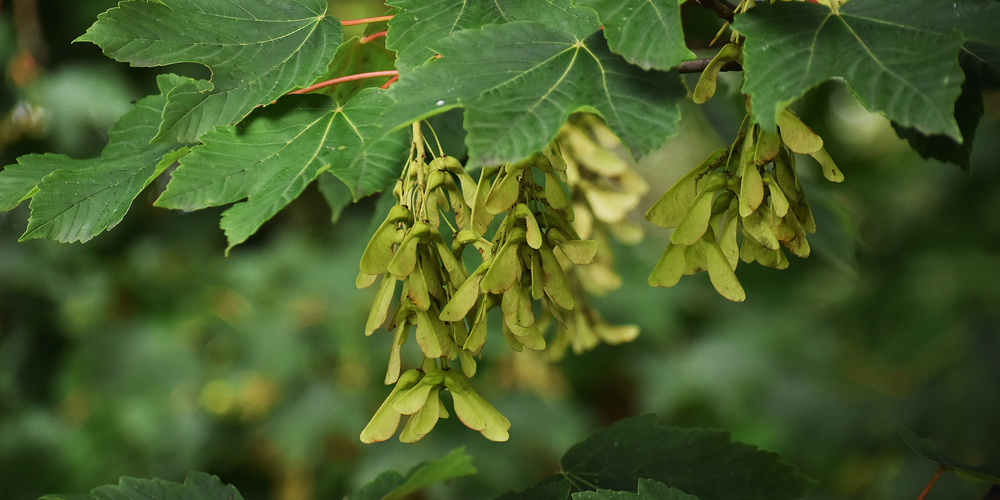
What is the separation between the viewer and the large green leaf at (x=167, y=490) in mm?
768

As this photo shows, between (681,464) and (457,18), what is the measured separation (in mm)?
583

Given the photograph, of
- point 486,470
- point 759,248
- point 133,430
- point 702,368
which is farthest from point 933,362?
point 133,430

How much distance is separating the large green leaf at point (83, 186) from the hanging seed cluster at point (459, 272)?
0.84 feet

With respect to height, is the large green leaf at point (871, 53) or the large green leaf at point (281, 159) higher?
the large green leaf at point (871, 53)

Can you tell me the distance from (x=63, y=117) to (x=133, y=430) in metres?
1.16

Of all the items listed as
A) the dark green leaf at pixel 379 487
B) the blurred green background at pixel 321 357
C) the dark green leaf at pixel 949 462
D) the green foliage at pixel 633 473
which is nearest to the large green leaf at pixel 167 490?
the green foliage at pixel 633 473

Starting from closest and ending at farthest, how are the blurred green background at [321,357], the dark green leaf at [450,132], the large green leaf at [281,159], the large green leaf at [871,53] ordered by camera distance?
the large green leaf at [871,53] → the large green leaf at [281,159] → the dark green leaf at [450,132] → the blurred green background at [321,357]

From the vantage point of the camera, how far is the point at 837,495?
262 cm

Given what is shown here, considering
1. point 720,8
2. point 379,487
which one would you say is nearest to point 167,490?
point 379,487

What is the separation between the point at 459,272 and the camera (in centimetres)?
61

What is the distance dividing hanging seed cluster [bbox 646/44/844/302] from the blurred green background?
1.54 m

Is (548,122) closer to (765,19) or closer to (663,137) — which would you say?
(663,137)

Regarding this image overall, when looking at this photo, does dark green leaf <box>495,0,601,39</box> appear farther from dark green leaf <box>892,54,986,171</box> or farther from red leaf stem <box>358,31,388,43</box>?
dark green leaf <box>892,54,986,171</box>

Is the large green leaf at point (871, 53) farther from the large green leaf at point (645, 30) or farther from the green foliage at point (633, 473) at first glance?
the green foliage at point (633, 473)
